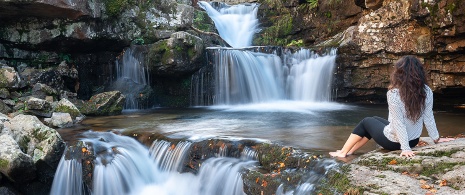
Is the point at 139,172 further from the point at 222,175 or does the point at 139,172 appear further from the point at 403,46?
the point at 403,46

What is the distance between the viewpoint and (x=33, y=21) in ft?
37.8

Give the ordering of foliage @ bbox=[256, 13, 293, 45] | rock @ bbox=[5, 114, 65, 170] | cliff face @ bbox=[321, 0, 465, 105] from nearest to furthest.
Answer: rock @ bbox=[5, 114, 65, 170] → cliff face @ bbox=[321, 0, 465, 105] → foliage @ bbox=[256, 13, 293, 45]

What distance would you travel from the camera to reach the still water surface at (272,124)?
6895mm

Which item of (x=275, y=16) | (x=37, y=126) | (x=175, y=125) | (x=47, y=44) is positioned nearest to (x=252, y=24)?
(x=275, y=16)

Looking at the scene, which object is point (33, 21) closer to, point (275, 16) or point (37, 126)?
point (37, 126)

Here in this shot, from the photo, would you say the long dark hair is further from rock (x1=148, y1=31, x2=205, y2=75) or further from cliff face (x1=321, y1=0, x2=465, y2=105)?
rock (x1=148, y1=31, x2=205, y2=75)

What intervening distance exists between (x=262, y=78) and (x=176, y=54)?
289 cm

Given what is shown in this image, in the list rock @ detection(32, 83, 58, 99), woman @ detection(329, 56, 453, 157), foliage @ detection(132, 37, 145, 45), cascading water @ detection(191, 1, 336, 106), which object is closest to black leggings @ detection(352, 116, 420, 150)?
woman @ detection(329, 56, 453, 157)

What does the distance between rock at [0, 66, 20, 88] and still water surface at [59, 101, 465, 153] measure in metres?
2.27

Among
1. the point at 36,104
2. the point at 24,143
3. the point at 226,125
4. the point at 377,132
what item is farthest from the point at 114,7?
the point at 377,132

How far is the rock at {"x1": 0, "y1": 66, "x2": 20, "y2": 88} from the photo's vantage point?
34.0 feet

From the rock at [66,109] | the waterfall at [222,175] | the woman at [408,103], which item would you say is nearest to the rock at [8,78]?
the rock at [66,109]

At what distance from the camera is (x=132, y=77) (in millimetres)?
13211

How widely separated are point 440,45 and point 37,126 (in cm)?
927
